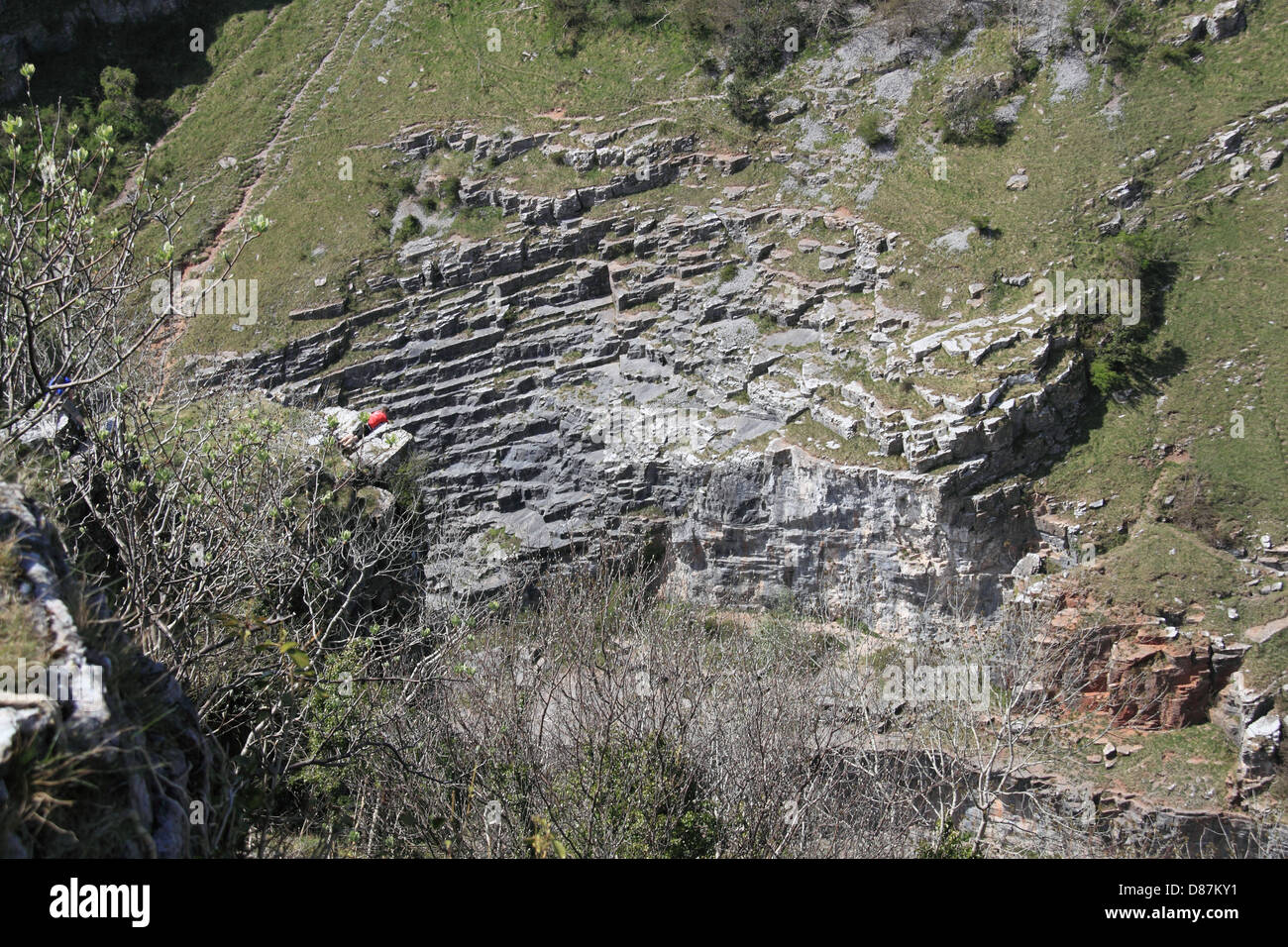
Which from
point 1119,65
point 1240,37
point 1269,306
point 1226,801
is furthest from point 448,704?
point 1240,37

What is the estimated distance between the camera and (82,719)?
4820 mm

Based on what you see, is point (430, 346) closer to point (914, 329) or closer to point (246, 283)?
point (246, 283)

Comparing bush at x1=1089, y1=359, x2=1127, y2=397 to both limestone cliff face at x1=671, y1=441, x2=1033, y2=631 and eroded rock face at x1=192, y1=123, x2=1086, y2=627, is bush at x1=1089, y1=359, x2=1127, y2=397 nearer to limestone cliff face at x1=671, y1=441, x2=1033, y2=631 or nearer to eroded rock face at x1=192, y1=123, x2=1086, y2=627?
eroded rock face at x1=192, y1=123, x2=1086, y2=627

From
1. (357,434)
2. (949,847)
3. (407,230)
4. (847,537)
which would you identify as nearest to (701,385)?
(847,537)

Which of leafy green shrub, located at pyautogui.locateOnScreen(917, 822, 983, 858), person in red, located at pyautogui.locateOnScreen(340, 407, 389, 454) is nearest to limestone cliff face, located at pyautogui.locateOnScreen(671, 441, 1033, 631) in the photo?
person in red, located at pyautogui.locateOnScreen(340, 407, 389, 454)

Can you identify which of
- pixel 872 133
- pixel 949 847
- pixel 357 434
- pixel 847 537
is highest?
pixel 872 133

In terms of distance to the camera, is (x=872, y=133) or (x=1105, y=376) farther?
(x=872, y=133)

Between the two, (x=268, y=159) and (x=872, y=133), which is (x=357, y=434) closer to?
(x=268, y=159)

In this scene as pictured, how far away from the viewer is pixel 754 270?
1193 inches

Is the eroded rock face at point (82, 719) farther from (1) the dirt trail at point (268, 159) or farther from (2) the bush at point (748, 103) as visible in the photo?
(2) the bush at point (748, 103)

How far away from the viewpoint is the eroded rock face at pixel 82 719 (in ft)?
14.9

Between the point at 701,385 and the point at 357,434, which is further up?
the point at 701,385

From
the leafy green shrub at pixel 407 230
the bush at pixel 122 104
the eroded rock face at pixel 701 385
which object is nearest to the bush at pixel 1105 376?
the eroded rock face at pixel 701 385

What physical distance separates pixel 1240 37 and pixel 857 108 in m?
11.9
